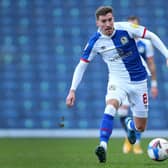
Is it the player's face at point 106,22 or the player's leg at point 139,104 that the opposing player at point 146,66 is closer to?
the player's leg at point 139,104

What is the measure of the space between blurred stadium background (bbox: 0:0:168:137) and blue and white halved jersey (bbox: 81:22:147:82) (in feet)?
26.1

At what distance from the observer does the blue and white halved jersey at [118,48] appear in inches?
355

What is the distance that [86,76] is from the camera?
725 inches

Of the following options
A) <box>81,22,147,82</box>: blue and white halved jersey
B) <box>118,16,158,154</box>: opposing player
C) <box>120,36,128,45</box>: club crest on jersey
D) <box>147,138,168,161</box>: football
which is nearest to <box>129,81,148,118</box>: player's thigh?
<box>81,22,147,82</box>: blue and white halved jersey

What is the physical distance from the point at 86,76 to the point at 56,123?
5.22 ft

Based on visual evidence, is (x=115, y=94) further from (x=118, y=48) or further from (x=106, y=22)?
(x=106, y=22)

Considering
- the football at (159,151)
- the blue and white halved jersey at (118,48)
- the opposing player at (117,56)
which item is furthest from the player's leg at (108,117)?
the football at (159,151)

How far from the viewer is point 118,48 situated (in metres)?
9.01

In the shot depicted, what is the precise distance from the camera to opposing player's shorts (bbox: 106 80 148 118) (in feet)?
29.4

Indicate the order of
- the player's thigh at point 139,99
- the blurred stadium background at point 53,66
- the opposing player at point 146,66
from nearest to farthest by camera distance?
the player's thigh at point 139,99, the opposing player at point 146,66, the blurred stadium background at point 53,66

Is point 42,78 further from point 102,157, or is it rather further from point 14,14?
point 102,157

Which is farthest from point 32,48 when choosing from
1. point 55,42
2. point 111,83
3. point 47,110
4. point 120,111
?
point 111,83

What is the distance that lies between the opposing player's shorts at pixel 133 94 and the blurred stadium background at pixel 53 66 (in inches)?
293

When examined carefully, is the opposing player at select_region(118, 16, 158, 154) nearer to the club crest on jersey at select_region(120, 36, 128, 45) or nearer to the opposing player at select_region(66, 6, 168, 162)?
the opposing player at select_region(66, 6, 168, 162)
